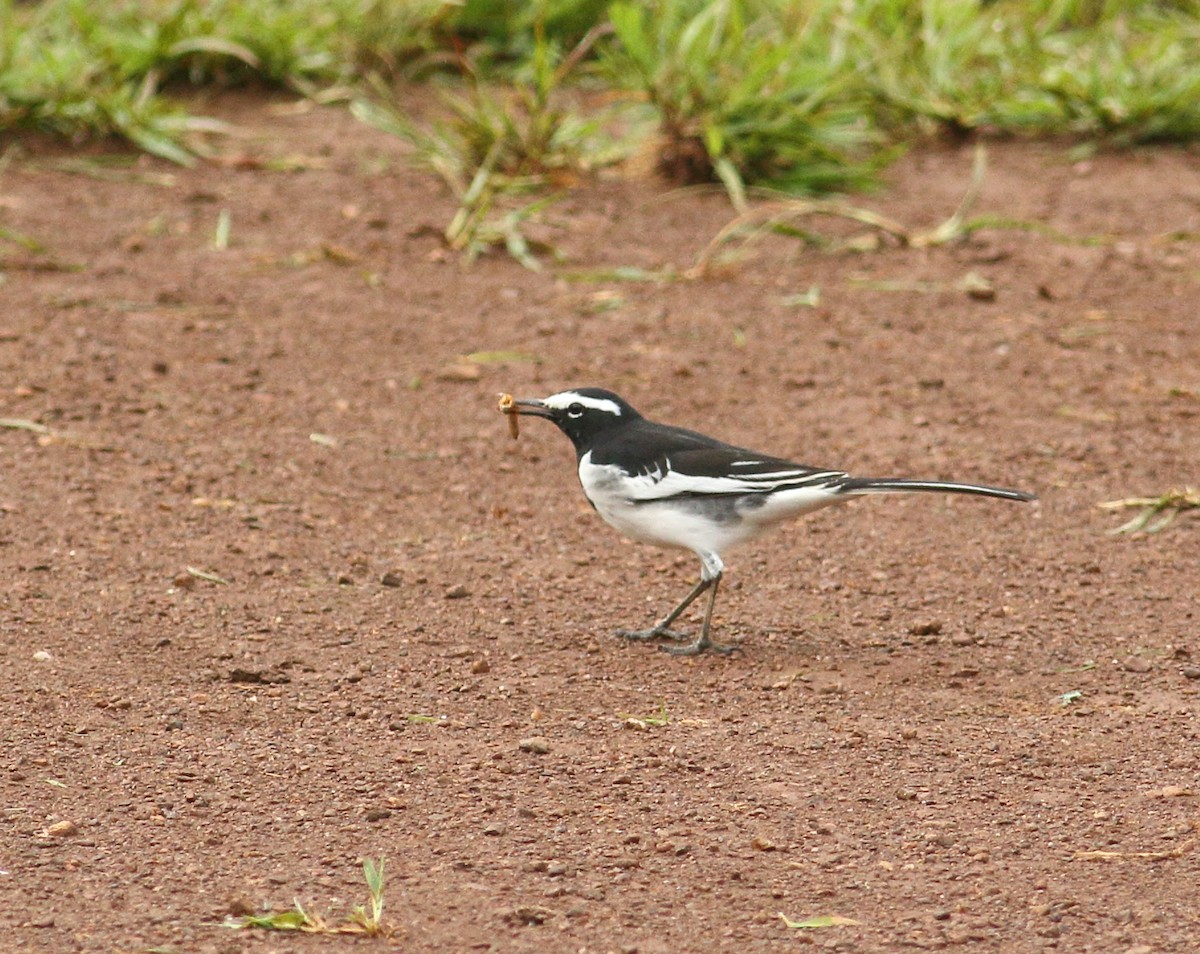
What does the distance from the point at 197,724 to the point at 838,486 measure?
78.5 inches

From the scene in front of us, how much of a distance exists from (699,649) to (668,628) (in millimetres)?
257

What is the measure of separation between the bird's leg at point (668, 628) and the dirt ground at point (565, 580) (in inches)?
3.2

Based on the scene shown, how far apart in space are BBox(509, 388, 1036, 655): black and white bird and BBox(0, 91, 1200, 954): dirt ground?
1.03ft

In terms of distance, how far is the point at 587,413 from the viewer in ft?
19.8

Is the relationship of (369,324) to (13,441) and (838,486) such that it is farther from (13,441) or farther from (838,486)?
(838,486)

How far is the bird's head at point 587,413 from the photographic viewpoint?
Result: 6.02 m

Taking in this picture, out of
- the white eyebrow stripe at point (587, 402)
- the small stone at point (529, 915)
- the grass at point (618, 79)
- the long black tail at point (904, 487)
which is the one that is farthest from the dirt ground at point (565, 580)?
the white eyebrow stripe at point (587, 402)

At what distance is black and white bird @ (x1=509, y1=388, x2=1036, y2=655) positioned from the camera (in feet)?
18.5

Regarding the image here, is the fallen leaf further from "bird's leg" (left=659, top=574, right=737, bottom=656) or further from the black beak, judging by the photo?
the black beak

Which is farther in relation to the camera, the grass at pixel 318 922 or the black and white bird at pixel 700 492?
the black and white bird at pixel 700 492

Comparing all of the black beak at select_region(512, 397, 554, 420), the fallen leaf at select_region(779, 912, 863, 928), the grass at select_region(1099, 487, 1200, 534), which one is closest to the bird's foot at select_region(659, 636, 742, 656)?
the black beak at select_region(512, 397, 554, 420)

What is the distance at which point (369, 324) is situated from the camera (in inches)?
325

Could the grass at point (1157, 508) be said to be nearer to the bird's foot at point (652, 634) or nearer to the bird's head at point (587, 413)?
the bird's foot at point (652, 634)

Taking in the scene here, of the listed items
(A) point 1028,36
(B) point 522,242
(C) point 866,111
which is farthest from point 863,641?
(A) point 1028,36
